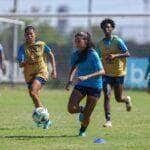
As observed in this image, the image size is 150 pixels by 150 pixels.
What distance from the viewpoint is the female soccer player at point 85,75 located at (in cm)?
1273

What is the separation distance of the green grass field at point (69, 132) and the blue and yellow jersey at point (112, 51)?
1128 mm

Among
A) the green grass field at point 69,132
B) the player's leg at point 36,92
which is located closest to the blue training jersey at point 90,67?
the green grass field at point 69,132

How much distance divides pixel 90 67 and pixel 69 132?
1.55 meters

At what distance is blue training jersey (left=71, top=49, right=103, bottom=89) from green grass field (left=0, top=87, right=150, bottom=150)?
0.94 m

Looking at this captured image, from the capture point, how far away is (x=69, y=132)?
45.2 feet

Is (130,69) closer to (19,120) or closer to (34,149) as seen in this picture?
(19,120)

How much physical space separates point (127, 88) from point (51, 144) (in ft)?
72.5

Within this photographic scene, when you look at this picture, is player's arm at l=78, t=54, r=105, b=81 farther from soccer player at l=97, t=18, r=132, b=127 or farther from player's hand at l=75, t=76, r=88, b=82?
soccer player at l=97, t=18, r=132, b=127

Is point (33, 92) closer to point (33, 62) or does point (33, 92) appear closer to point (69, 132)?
point (33, 62)

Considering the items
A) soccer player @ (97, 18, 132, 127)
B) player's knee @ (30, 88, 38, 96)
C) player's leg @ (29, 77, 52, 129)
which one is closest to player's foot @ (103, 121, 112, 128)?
soccer player @ (97, 18, 132, 127)

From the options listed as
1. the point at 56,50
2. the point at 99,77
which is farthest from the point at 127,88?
the point at 99,77

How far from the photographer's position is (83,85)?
12930 millimetres

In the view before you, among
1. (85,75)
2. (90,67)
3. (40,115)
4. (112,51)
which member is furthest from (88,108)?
(112,51)

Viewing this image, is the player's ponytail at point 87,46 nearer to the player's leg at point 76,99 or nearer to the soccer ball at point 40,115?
the player's leg at point 76,99
